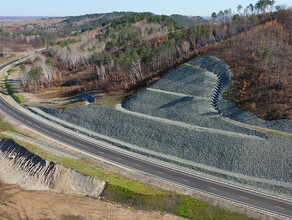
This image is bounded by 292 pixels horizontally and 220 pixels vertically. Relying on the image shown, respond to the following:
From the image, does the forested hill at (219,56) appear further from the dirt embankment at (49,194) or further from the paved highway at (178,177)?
the dirt embankment at (49,194)

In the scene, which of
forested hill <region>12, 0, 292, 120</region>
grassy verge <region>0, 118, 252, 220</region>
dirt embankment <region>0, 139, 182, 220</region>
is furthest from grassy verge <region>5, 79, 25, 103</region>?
grassy verge <region>0, 118, 252, 220</region>

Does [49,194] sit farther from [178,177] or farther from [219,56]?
[219,56]

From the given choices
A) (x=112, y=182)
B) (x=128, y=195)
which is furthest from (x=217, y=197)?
(x=112, y=182)

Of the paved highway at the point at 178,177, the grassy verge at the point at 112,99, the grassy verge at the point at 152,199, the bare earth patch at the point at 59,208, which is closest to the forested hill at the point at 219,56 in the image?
the grassy verge at the point at 112,99

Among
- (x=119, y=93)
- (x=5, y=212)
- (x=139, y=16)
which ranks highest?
(x=139, y=16)

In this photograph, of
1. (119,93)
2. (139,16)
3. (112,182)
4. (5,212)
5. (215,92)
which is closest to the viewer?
(5,212)

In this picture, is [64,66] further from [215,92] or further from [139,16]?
[215,92]

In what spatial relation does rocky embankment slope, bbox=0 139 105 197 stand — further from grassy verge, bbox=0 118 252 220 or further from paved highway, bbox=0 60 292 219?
paved highway, bbox=0 60 292 219
